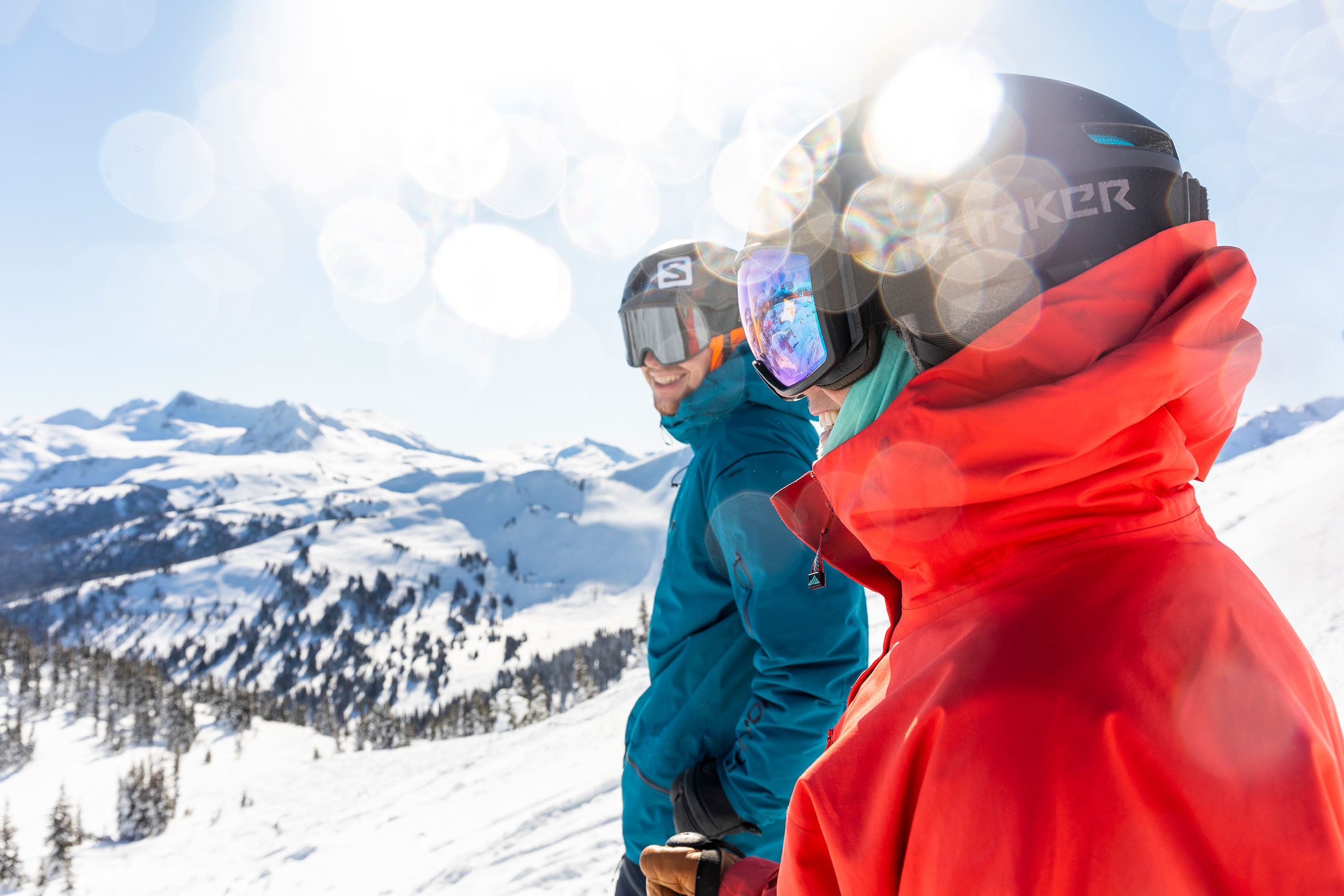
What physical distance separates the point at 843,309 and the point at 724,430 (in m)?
1.23

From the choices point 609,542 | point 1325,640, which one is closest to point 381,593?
point 609,542

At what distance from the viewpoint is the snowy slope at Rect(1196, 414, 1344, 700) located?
491 centimetres

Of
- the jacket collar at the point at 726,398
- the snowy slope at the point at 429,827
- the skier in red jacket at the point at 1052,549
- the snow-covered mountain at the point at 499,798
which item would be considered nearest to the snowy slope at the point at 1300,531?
the snow-covered mountain at the point at 499,798

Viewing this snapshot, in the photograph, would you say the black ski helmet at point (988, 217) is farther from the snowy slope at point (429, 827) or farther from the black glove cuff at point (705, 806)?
the snowy slope at point (429, 827)

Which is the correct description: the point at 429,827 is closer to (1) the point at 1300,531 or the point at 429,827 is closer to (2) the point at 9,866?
(1) the point at 1300,531

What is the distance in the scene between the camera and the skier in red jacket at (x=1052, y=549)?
0.64 m

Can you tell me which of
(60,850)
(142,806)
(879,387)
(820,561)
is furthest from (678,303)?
(142,806)

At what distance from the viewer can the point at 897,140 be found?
1263mm

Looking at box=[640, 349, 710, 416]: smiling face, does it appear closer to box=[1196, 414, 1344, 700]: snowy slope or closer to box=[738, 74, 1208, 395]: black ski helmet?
box=[738, 74, 1208, 395]: black ski helmet

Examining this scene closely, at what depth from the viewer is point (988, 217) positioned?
3.63 feet

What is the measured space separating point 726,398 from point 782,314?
1116mm

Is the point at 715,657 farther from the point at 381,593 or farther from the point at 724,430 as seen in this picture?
the point at 381,593

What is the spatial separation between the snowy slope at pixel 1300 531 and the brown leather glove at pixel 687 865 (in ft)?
13.1

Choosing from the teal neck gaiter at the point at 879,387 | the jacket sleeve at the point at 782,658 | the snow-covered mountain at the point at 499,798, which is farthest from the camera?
the snow-covered mountain at the point at 499,798
